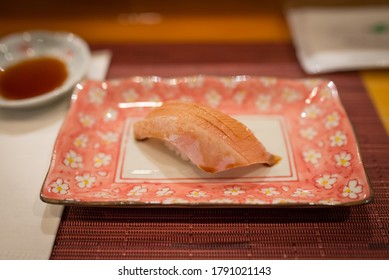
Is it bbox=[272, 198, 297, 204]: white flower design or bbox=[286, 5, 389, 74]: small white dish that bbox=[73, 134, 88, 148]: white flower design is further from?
bbox=[286, 5, 389, 74]: small white dish

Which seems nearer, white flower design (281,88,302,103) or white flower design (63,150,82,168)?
white flower design (63,150,82,168)

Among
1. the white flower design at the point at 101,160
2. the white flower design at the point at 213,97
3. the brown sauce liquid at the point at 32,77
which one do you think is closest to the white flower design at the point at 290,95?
the white flower design at the point at 213,97

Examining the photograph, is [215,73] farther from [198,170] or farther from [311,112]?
[198,170]

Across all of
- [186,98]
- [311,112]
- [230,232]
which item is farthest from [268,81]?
[230,232]

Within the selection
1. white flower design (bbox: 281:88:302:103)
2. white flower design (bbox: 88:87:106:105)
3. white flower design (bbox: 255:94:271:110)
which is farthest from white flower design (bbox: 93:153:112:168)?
white flower design (bbox: 281:88:302:103)

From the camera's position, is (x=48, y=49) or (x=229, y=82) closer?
(x=229, y=82)

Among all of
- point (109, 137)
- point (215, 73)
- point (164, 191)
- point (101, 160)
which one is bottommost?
point (164, 191)
